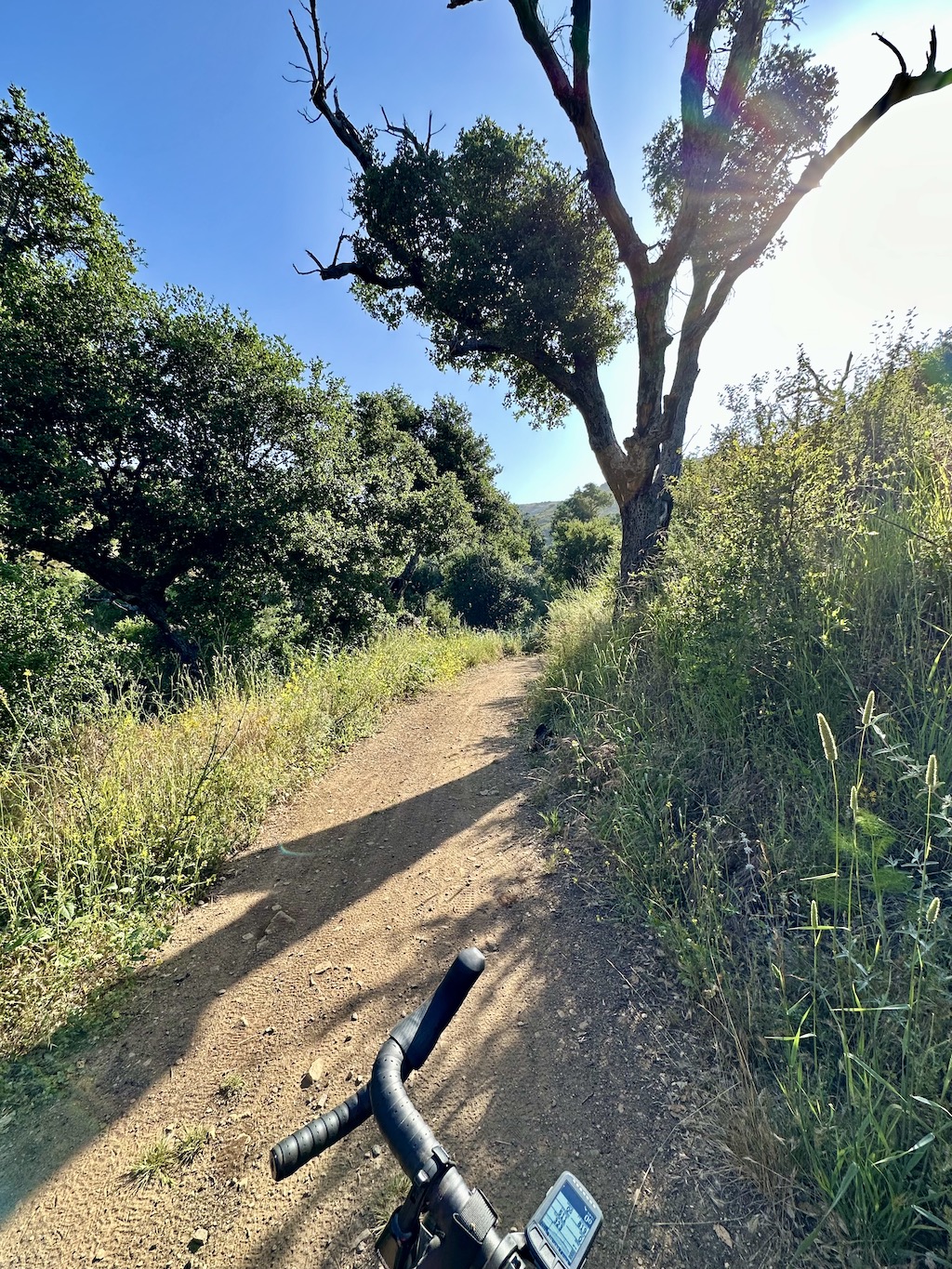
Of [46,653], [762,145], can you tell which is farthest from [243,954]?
[762,145]

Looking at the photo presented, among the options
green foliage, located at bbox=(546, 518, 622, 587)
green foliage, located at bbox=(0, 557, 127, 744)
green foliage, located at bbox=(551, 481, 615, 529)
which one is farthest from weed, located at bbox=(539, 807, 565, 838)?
green foliage, located at bbox=(551, 481, 615, 529)

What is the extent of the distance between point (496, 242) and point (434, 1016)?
8.35 metres

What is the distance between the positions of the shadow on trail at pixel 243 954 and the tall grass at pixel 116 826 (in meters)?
0.25

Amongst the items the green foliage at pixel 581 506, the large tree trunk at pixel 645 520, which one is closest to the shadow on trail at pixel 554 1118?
the large tree trunk at pixel 645 520

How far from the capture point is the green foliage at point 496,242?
6.36 m

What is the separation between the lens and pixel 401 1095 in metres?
0.80

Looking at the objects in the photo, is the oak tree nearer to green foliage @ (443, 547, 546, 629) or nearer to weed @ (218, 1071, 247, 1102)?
weed @ (218, 1071, 247, 1102)

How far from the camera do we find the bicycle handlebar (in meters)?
0.70

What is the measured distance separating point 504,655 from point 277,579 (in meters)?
6.04

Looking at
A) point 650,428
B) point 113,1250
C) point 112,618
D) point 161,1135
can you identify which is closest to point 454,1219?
point 113,1250

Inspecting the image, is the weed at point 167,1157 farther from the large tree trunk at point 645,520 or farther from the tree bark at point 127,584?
the tree bark at point 127,584

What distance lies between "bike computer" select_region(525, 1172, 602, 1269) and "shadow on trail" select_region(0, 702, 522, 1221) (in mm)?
1868

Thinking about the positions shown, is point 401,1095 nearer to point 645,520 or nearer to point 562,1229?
point 562,1229

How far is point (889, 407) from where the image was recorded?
3.15m
